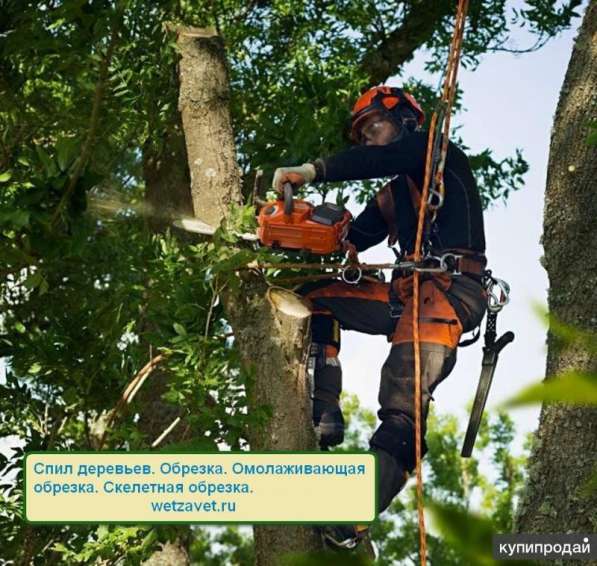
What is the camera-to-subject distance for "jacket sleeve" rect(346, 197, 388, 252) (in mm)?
6191

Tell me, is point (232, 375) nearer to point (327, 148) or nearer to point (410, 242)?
point (410, 242)

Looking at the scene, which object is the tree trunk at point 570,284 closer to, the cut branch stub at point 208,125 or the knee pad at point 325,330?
the knee pad at point 325,330

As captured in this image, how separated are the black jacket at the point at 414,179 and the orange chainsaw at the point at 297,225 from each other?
0.63ft

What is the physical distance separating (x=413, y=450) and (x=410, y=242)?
1.08 meters

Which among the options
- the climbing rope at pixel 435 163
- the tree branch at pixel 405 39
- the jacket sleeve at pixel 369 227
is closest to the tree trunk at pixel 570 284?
the climbing rope at pixel 435 163

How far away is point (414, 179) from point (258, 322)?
1.42 m

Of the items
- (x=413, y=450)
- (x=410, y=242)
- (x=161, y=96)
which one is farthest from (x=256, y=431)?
(x=161, y=96)

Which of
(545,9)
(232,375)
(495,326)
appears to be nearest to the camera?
(232,375)

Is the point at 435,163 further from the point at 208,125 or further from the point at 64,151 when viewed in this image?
the point at 64,151

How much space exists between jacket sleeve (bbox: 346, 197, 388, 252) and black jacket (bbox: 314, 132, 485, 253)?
0.21 metres

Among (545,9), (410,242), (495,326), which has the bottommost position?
(495,326)

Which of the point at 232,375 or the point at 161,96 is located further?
the point at 161,96

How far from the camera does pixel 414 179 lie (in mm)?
5918

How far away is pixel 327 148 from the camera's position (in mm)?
6410
